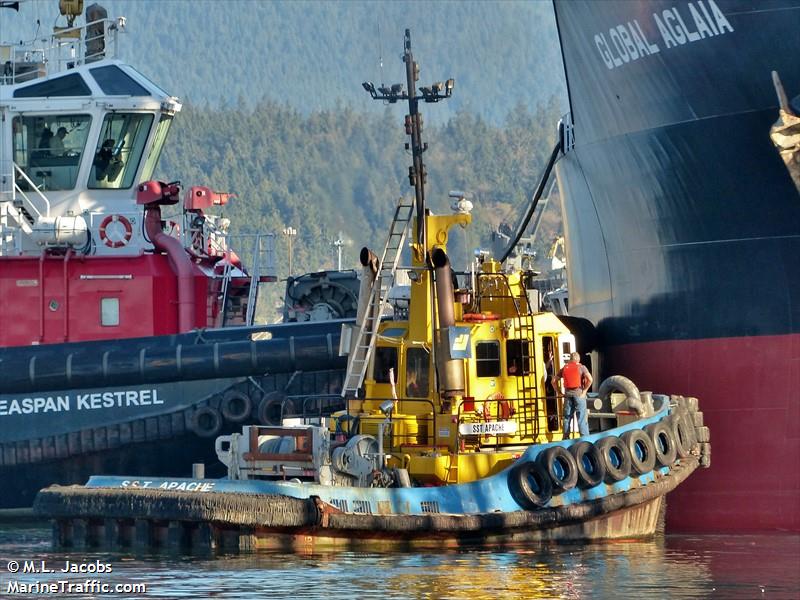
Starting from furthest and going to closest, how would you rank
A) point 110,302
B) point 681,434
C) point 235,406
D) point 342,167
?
point 342,167
point 110,302
point 235,406
point 681,434

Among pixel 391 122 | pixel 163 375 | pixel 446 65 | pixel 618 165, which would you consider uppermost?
pixel 446 65

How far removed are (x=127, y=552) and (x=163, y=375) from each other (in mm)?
5033

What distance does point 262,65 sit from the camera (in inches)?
2697

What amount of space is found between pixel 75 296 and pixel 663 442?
8.06 metres

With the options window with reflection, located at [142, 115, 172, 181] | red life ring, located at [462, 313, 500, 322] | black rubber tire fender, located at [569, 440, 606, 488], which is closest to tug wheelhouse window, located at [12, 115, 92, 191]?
window with reflection, located at [142, 115, 172, 181]

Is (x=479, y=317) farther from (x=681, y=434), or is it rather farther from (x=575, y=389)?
(x=681, y=434)

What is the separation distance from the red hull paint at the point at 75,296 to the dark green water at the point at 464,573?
16.5 feet

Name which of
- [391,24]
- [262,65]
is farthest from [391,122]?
[262,65]

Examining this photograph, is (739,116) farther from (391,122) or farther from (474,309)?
(391,122)

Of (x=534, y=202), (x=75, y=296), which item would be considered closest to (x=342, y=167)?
(x=534, y=202)

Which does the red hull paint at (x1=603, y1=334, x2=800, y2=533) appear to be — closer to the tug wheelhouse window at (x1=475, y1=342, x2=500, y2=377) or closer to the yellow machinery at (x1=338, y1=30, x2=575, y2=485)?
the yellow machinery at (x1=338, y1=30, x2=575, y2=485)

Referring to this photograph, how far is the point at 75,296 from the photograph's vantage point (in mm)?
20766

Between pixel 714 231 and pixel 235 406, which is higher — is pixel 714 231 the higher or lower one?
the higher one

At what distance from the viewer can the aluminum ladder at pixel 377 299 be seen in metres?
16.4
